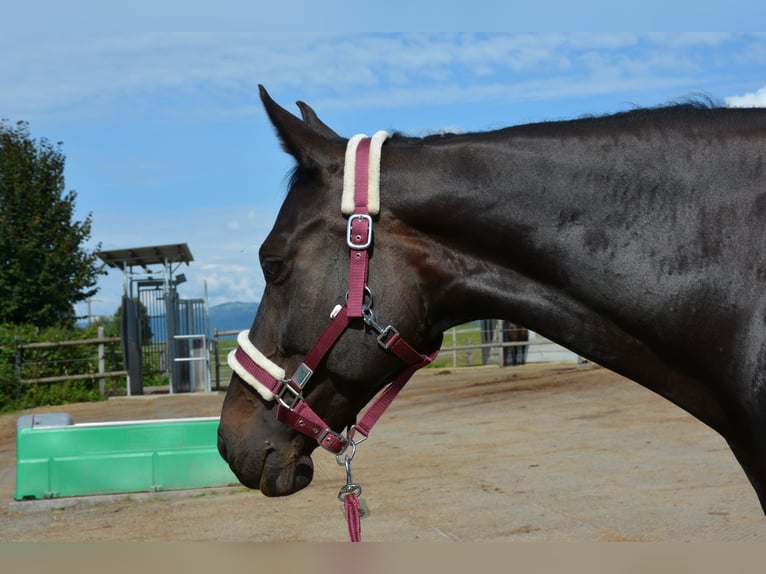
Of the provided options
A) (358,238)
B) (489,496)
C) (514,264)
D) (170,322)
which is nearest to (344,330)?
(358,238)

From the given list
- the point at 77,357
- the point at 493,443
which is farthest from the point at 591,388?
the point at 77,357

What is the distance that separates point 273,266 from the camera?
2.56m

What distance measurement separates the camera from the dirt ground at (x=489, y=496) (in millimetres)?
6461

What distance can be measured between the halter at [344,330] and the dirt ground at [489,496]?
3904 millimetres

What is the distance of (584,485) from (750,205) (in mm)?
6267

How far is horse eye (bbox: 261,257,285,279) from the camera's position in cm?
256

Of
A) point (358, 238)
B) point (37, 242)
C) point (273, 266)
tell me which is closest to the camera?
point (358, 238)

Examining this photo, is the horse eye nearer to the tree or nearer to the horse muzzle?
the horse muzzle

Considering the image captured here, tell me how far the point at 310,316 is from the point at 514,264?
0.68m

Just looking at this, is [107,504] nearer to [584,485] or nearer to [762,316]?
[584,485]

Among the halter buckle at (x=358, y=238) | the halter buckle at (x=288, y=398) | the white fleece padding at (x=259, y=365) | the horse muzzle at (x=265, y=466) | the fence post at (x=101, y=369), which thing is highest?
the halter buckle at (x=358, y=238)

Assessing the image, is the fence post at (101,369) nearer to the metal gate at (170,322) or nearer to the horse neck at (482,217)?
the metal gate at (170,322)

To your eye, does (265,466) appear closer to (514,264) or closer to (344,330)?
(344,330)

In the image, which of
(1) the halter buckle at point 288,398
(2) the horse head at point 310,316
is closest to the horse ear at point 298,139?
(2) the horse head at point 310,316
